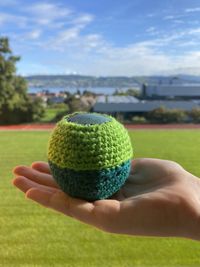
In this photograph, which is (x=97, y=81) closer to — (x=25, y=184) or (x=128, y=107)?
(x=128, y=107)

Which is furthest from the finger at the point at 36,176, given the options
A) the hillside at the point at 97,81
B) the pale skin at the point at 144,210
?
the hillside at the point at 97,81

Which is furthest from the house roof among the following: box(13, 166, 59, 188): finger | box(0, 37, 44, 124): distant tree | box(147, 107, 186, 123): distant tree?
box(13, 166, 59, 188): finger

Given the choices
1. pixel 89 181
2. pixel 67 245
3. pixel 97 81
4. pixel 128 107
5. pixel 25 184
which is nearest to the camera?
pixel 89 181

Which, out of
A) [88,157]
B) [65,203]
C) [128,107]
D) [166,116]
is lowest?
[166,116]

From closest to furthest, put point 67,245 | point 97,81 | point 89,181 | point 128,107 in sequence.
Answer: point 89,181 < point 67,245 < point 128,107 < point 97,81

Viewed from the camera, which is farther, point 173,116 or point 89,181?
point 173,116

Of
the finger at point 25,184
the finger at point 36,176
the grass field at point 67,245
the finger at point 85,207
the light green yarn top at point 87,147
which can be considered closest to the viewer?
the finger at point 85,207

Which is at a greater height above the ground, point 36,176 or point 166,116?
point 36,176

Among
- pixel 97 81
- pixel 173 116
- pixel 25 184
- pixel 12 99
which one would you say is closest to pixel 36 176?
pixel 25 184

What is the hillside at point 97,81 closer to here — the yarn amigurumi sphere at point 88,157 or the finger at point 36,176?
the finger at point 36,176
